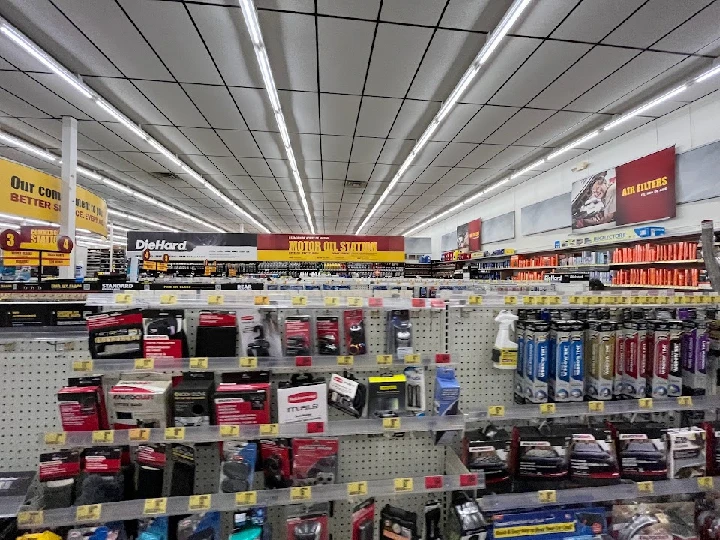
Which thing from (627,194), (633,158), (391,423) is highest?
(633,158)

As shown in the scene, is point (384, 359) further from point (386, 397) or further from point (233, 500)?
point (233, 500)

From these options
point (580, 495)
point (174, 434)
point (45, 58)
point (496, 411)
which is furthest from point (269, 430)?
point (45, 58)

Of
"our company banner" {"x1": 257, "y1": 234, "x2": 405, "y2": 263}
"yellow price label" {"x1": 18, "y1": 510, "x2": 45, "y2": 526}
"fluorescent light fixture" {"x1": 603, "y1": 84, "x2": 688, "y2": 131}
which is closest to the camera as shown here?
"yellow price label" {"x1": 18, "y1": 510, "x2": 45, "y2": 526}

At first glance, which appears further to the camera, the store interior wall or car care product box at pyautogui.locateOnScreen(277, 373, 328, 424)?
the store interior wall

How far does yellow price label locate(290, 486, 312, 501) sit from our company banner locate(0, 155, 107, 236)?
6.20 meters

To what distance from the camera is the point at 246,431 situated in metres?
1.85

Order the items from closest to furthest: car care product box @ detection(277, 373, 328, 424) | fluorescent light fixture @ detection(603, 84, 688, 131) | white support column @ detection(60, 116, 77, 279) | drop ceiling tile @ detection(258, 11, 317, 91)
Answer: car care product box @ detection(277, 373, 328, 424)
drop ceiling tile @ detection(258, 11, 317, 91)
fluorescent light fixture @ detection(603, 84, 688, 131)
white support column @ detection(60, 116, 77, 279)

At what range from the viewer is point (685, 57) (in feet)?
15.0

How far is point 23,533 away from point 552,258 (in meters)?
10.1

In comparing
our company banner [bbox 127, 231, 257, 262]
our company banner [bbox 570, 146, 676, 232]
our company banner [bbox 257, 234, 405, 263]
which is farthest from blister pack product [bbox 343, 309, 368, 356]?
our company banner [bbox 257, 234, 405, 263]

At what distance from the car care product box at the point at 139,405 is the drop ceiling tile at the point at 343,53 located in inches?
149

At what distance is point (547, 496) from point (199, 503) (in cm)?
170

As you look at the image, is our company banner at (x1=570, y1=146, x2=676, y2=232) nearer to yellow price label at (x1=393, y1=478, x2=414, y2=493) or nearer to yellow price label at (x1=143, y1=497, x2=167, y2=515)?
yellow price label at (x1=393, y1=478, x2=414, y2=493)

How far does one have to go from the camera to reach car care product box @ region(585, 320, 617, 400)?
81.7 inches
